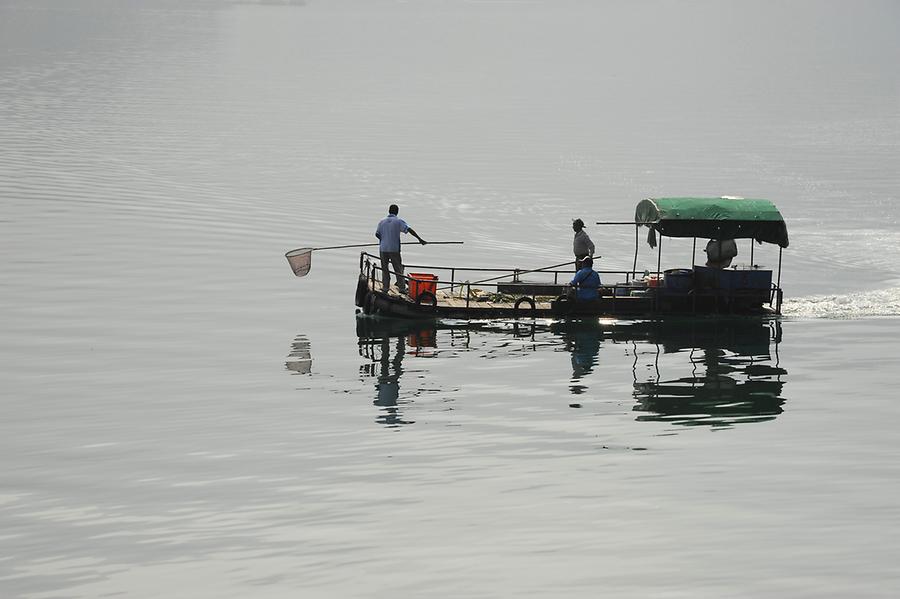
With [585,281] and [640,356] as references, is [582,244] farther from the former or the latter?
[640,356]

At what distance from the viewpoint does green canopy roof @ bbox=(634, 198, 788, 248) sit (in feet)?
96.7

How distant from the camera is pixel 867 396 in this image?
23531 millimetres

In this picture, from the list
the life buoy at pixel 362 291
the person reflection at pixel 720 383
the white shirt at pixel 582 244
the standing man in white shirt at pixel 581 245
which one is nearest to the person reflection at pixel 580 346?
the person reflection at pixel 720 383

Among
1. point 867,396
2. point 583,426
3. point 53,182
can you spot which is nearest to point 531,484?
point 583,426

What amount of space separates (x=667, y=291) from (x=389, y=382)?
871 centimetres

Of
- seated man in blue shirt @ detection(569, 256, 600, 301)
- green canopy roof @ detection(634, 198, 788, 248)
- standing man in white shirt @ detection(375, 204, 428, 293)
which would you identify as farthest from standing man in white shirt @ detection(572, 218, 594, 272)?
standing man in white shirt @ detection(375, 204, 428, 293)

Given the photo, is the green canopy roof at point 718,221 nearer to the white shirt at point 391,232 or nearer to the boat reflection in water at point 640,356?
the boat reflection in water at point 640,356

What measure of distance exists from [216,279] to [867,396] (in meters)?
18.3

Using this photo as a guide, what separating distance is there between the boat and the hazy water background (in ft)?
2.17

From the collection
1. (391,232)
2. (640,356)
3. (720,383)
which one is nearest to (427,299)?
(391,232)

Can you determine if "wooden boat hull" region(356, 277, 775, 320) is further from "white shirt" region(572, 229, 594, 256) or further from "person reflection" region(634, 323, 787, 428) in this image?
"white shirt" region(572, 229, 594, 256)

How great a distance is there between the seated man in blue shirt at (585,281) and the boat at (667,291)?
0.19 m

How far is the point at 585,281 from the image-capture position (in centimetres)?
2916

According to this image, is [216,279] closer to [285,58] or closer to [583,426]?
[583,426]
